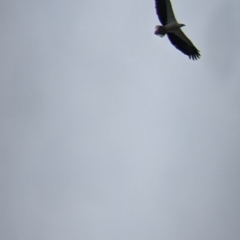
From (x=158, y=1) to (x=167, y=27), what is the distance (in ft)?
5.01

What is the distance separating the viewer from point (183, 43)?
35.1 m

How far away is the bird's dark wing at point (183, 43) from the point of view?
114 ft

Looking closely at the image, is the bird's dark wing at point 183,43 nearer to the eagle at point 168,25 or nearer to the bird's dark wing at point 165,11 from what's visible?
the eagle at point 168,25

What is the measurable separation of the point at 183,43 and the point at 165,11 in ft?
7.84

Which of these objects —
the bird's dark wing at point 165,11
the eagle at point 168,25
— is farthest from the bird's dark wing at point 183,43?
the bird's dark wing at point 165,11

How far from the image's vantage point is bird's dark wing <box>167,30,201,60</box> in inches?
1368

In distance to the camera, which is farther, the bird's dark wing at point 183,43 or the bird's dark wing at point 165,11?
the bird's dark wing at point 183,43

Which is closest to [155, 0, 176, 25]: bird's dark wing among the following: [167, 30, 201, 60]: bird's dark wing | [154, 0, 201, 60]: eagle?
[154, 0, 201, 60]: eagle

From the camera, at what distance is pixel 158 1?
3353cm

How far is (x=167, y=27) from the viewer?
33.9 metres

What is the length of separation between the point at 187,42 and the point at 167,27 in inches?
69.9

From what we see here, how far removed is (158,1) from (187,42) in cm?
309

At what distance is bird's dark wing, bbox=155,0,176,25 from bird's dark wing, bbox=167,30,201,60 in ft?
3.29

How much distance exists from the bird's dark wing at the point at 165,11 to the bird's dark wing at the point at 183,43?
1.00 metres
